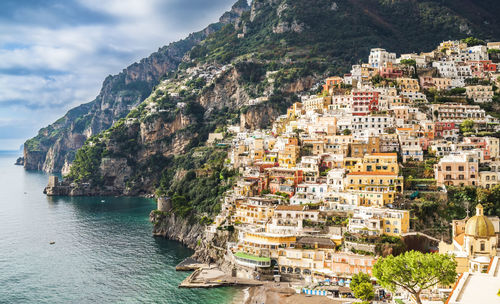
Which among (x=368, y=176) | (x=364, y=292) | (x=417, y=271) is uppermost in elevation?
(x=368, y=176)

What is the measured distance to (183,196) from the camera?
3856 inches

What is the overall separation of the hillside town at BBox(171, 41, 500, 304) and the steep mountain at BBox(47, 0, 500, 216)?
128ft

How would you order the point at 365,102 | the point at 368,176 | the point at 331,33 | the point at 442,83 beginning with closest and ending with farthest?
the point at 368,176 < the point at 365,102 < the point at 442,83 < the point at 331,33

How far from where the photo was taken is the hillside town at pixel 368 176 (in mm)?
53719

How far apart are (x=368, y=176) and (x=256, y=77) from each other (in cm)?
9111

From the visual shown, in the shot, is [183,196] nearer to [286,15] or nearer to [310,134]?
[310,134]

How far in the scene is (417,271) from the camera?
36.5 m

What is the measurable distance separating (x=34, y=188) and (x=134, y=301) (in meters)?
123

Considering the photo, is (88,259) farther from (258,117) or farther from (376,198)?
(258,117)

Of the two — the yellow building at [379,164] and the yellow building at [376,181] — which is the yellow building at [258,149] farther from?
the yellow building at [376,181]

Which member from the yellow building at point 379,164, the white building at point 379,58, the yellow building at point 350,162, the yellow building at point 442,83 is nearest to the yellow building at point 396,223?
the yellow building at point 379,164

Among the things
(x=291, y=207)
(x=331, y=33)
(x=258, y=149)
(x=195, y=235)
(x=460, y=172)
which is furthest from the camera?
(x=331, y=33)

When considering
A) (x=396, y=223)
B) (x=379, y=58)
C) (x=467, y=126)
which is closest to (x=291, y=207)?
(x=396, y=223)

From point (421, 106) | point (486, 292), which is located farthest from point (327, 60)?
point (486, 292)
